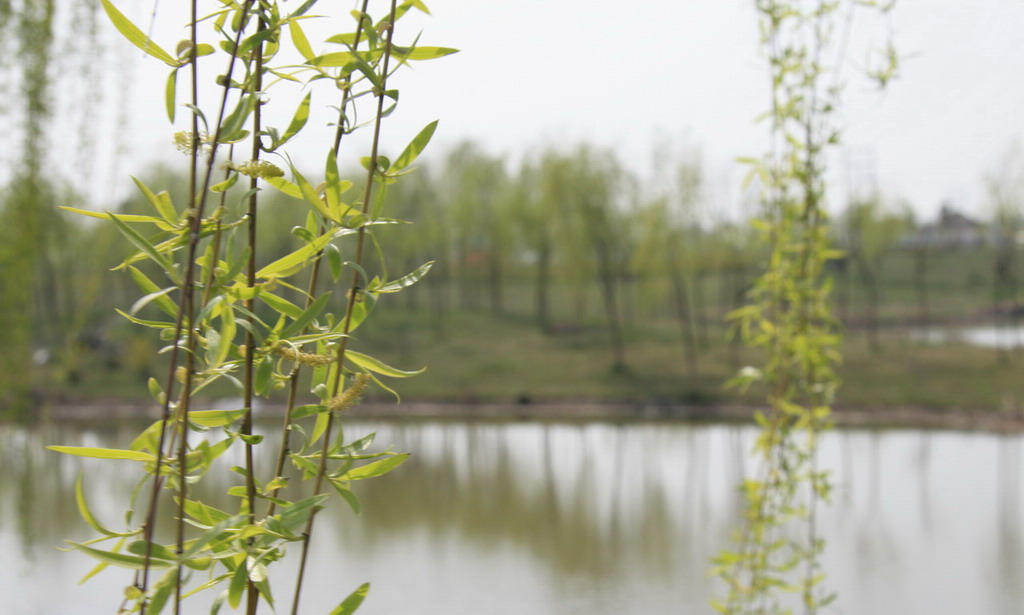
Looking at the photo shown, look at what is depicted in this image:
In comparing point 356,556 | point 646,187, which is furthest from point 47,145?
point 646,187

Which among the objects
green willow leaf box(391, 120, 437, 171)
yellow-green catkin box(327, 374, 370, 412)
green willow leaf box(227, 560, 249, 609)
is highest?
green willow leaf box(391, 120, 437, 171)

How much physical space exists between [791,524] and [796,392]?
465 cm

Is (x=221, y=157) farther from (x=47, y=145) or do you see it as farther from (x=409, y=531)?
(x=409, y=531)

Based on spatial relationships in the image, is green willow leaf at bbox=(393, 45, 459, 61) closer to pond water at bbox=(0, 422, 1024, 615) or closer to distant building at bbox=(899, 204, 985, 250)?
pond water at bbox=(0, 422, 1024, 615)

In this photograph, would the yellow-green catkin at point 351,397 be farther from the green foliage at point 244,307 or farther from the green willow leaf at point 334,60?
the green willow leaf at point 334,60

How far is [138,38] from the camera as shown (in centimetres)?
35

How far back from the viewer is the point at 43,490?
6.22 metres

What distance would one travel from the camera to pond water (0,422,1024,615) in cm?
418

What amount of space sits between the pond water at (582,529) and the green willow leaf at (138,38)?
10.3 ft

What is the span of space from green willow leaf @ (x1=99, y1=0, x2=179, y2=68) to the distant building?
54.4ft

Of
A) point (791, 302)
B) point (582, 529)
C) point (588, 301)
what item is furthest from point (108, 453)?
point (588, 301)

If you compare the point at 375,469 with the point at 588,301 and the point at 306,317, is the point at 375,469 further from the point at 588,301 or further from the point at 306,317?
the point at 588,301

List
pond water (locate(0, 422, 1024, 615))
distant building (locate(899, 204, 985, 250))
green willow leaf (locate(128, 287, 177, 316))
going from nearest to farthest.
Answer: green willow leaf (locate(128, 287, 177, 316)), pond water (locate(0, 422, 1024, 615)), distant building (locate(899, 204, 985, 250))

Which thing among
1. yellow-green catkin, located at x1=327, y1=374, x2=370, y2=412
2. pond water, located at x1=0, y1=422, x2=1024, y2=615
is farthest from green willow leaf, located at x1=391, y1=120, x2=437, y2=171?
pond water, located at x1=0, y1=422, x2=1024, y2=615
